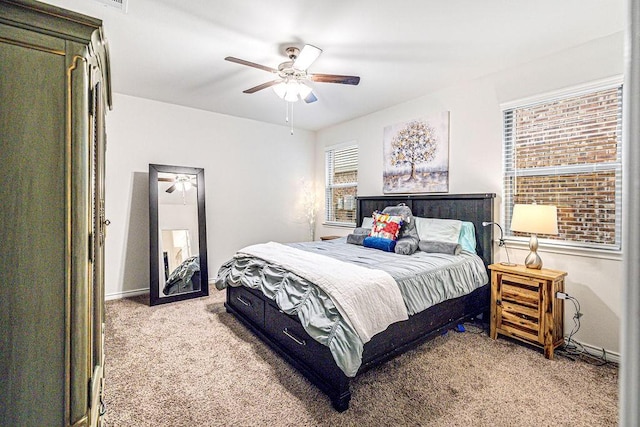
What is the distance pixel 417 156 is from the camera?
391 centimetres

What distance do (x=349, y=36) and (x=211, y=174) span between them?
2.87m

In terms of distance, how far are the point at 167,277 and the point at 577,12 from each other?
459cm

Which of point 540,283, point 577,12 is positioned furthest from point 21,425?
point 577,12

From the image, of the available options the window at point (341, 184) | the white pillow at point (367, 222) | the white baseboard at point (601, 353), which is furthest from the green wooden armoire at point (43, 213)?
the window at point (341, 184)

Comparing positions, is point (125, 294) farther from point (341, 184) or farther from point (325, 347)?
point (341, 184)

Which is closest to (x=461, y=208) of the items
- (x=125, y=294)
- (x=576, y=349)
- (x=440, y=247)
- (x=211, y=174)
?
(x=440, y=247)

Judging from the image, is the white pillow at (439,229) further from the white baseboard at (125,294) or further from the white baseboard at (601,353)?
the white baseboard at (125,294)

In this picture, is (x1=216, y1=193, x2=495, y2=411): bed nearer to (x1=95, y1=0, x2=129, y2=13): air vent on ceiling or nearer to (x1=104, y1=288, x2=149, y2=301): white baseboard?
(x1=104, y1=288, x2=149, y2=301): white baseboard

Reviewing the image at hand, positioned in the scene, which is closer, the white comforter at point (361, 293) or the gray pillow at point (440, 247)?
the white comforter at point (361, 293)

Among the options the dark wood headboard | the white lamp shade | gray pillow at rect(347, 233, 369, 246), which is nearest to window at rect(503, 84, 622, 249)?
the dark wood headboard

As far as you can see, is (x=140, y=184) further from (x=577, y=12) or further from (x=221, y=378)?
(x=577, y=12)

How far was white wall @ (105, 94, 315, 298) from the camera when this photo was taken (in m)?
3.86

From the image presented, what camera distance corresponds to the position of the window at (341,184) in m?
4.97

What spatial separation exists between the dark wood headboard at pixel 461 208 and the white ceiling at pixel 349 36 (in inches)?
50.1
